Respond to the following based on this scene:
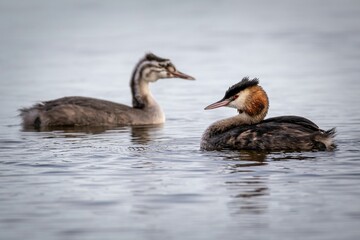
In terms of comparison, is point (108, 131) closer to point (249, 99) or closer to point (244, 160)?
point (249, 99)

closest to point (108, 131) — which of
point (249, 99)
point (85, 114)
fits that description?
point (85, 114)

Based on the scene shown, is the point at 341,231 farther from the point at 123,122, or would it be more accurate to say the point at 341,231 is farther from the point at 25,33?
the point at 25,33

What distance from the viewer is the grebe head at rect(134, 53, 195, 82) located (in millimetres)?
17594

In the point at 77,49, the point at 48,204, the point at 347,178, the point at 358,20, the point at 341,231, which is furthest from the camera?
the point at 358,20

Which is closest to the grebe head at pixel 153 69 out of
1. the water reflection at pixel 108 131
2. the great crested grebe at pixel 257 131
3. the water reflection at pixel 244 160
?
the water reflection at pixel 108 131

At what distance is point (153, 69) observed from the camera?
57.8ft

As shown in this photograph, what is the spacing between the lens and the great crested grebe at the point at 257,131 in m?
12.2

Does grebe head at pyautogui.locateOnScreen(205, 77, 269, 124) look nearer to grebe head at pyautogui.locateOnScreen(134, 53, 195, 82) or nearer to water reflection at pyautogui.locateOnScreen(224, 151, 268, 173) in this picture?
water reflection at pyautogui.locateOnScreen(224, 151, 268, 173)

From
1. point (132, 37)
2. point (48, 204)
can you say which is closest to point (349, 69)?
point (132, 37)

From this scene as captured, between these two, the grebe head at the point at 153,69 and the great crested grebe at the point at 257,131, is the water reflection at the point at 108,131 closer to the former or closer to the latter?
the grebe head at the point at 153,69

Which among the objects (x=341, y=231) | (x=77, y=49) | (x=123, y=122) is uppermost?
(x=77, y=49)

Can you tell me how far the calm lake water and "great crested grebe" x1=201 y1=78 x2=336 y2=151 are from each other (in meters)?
0.22

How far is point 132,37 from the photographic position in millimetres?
30188

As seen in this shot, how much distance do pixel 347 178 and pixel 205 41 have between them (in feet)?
61.1
